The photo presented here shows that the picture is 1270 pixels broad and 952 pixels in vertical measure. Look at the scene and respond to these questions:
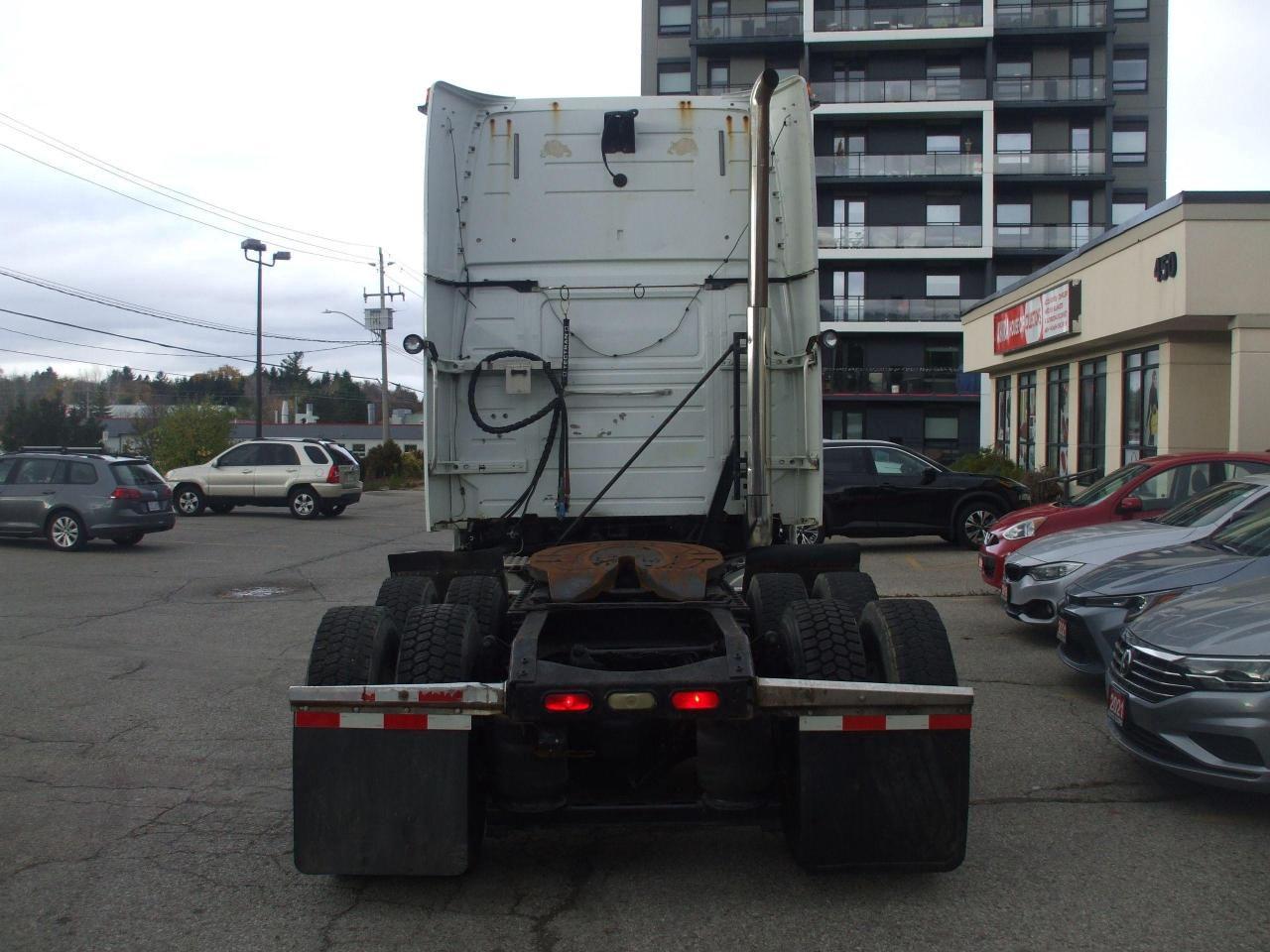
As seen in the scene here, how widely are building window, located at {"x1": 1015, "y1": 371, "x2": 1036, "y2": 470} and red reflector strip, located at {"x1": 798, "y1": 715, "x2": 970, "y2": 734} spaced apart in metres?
24.1

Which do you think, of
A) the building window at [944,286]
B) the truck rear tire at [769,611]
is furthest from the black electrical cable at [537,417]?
the building window at [944,286]

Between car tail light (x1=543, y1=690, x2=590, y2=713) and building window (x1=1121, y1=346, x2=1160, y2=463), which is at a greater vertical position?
building window (x1=1121, y1=346, x2=1160, y2=463)

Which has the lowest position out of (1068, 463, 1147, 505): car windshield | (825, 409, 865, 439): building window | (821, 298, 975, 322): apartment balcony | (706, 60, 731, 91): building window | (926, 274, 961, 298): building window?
(1068, 463, 1147, 505): car windshield

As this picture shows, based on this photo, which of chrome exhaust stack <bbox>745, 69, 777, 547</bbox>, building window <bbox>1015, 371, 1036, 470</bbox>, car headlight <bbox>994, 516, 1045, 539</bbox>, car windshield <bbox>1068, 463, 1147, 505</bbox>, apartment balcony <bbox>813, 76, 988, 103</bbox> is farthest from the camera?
apartment balcony <bbox>813, 76, 988, 103</bbox>

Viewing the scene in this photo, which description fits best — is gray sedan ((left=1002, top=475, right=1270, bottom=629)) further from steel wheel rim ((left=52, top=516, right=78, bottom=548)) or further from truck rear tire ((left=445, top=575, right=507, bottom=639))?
steel wheel rim ((left=52, top=516, right=78, bottom=548))

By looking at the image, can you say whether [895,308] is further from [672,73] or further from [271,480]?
[271,480]

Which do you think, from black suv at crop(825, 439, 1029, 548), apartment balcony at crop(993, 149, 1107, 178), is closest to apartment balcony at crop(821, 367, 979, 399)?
apartment balcony at crop(993, 149, 1107, 178)

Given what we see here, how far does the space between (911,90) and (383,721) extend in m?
47.0

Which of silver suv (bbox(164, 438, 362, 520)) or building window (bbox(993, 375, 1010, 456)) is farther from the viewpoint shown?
building window (bbox(993, 375, 1010, 456))

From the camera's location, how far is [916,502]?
16453mm

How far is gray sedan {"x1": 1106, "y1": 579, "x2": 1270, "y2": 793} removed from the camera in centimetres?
482

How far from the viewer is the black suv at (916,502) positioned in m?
16.4

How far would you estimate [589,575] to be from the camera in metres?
4.55

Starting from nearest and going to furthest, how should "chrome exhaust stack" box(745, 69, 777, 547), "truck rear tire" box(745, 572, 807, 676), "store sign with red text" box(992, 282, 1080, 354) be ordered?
"truck rear tire" box(745, 572, 807, 676) → "chrome exhaust stack" box(745, 69, 777, 547) → "store sign with red text" box(992, 282, 1080, 354)
